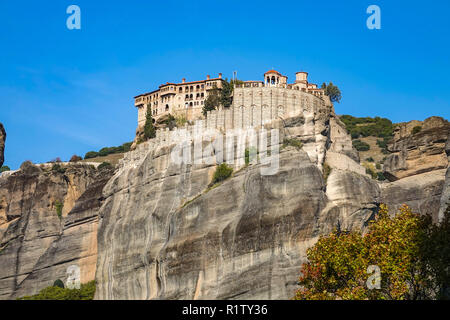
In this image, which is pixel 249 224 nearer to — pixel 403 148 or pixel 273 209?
pixel 273 209

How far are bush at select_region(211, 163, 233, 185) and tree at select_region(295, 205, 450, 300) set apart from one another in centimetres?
3616

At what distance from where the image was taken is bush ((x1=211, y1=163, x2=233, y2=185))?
87.8 m

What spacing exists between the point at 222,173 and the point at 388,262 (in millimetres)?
43056

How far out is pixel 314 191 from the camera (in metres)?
81.8

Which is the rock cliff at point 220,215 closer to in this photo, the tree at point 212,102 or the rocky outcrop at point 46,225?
the rocky outcrop at point 46,225

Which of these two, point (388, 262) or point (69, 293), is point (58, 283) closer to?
point (69, 293)

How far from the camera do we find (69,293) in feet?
315

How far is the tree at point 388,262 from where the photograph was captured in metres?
43.5

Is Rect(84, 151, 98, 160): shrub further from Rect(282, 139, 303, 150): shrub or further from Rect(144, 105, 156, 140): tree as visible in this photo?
Rect(282, 139, 303, 150): shrub

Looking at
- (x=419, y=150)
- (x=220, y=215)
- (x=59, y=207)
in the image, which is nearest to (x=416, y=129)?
(x=419, y=150)

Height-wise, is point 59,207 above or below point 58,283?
above

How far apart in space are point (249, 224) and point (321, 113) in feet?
68.5

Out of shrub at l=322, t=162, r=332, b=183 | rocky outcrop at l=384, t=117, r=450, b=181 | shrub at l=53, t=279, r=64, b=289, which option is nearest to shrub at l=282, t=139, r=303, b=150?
shrub at l=322, t=162, r=332, b=183

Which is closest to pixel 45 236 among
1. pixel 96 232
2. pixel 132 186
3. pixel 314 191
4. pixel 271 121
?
pixel 96 232
